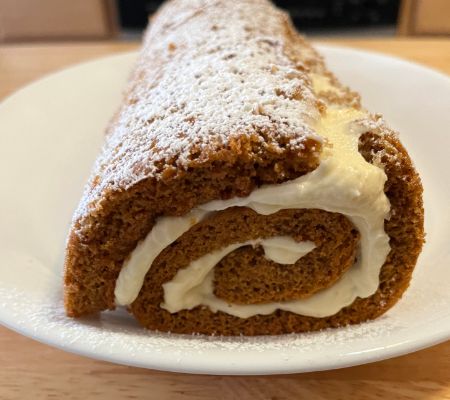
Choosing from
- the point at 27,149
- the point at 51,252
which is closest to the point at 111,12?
the point at 27,149

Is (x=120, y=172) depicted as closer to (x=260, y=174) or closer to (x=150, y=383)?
(x=260, y=174)

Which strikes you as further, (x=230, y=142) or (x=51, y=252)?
(x=51, y=252)

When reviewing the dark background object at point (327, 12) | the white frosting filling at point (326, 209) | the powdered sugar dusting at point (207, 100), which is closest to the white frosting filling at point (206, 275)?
the white frosting filling at point (326, 209)

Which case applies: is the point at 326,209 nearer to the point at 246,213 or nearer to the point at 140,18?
the point at 246,213

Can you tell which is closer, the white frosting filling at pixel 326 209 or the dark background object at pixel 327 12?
the white frosting filling at pixel 326 209

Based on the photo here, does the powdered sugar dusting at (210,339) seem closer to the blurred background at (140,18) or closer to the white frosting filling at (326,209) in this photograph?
the white frosting filling at (326,209)

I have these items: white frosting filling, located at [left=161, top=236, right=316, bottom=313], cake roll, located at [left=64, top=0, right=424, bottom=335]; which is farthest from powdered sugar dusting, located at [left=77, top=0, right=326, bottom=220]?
white frosting filling, located at [left=161, top=236, right=316, bottom=313]

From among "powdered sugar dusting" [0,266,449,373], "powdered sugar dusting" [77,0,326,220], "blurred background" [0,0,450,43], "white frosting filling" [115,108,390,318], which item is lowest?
"powdered sugar dusting" [0,266,449,373]

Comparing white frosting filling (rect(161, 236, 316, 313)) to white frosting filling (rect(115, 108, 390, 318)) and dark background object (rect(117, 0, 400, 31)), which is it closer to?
white frosting filling (rect(115, 108, 390, 318))
